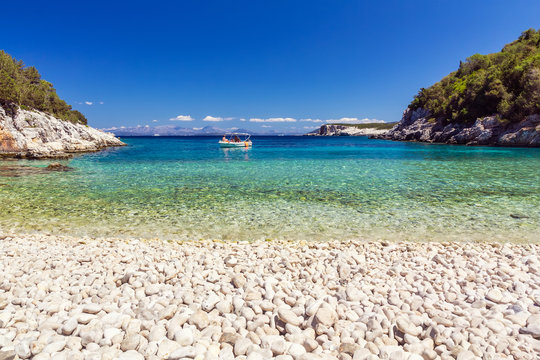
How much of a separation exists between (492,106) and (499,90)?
4.31 m

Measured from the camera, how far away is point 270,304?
4.41 meters

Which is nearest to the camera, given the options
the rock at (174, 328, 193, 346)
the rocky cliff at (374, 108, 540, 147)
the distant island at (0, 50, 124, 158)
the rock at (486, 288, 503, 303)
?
the rock at (174, 328, 193, 346)

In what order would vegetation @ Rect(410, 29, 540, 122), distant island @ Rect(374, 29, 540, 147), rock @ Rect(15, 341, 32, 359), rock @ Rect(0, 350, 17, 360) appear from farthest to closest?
1. vegetation @ Rect(410, 29, 540, 122)
2. distant island @ Rect(374, 29, 540, 147)
3. rock @ Rect(15, 341, 32, 359)
4. rock @ Rect(0, 350, 17, 360)

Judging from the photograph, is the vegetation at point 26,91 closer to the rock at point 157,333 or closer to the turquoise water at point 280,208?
the turquoise water at point 280,208

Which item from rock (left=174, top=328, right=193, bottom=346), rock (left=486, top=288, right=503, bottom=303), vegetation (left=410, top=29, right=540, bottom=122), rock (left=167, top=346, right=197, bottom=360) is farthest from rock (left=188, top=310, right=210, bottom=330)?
vegetation (left=410, top=29, right=540, bottom=122)

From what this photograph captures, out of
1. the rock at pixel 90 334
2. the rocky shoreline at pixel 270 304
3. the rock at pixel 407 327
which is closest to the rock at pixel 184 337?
the rocky shoreline at pixel 270 304

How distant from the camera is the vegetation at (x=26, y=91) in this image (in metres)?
37.8

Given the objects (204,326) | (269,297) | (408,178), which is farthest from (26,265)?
(408,178)

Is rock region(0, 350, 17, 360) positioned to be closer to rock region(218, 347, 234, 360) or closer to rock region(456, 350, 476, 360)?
rock region(218, 347, 234, 360)

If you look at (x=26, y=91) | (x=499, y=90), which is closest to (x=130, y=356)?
(x=26, y=91)

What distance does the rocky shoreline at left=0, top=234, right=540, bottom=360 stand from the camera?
352cm

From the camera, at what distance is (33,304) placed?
4516 mm

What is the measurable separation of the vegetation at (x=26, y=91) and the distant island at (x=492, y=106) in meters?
82.1

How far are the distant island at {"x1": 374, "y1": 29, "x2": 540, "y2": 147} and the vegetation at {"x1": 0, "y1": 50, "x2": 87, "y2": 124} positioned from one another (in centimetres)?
8211
